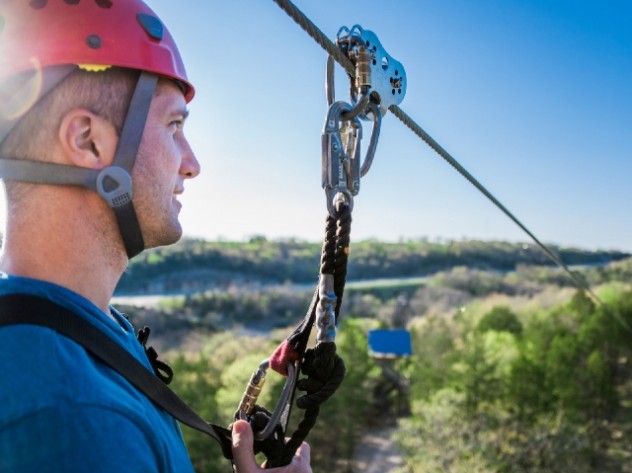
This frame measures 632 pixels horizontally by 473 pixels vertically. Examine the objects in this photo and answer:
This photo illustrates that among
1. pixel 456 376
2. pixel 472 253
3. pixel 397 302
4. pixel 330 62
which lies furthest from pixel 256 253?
pixel 330 62

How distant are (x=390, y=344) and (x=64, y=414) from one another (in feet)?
119

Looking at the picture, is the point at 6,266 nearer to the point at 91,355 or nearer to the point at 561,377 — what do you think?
the point at 91,355

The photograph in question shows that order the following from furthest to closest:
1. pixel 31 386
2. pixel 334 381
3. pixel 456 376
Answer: pixel 456 376
pixel 334 381
pixel 31 386

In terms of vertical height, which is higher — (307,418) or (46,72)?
(46,72)

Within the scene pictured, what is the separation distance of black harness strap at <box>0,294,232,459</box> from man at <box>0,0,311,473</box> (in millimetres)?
17

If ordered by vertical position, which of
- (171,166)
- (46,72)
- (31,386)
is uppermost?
(46,72)

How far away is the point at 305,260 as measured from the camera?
65.4m

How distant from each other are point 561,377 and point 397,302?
105ft

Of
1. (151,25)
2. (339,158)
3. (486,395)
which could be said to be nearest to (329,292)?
(339,158)

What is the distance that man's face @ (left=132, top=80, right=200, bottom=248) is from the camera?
126 centimetres

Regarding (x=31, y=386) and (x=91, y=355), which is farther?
(x=91, y=355)

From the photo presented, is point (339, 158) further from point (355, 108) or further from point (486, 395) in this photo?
point (486, 395)

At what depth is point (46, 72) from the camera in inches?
46.7

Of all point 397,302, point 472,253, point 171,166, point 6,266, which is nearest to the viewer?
point 6,266
